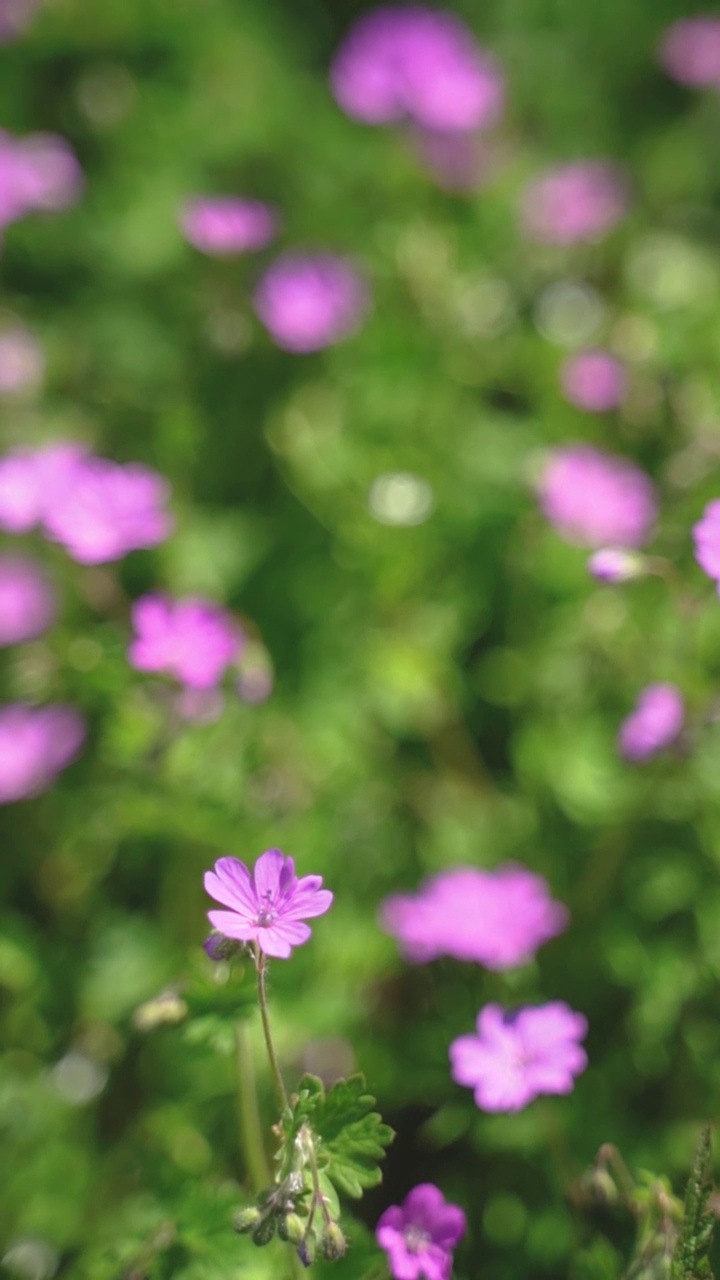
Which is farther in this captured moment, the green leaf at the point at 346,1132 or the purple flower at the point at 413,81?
the purple flower at the point at 413,81

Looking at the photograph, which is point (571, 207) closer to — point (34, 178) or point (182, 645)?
point (34, 178)

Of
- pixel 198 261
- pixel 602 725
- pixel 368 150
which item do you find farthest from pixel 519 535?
pixel 368 150

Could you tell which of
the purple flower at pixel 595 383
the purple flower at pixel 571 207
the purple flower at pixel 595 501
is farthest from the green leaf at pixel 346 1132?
the purple flower at pixel 571 207

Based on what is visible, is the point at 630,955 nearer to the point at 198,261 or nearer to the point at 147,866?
the point at 147,866

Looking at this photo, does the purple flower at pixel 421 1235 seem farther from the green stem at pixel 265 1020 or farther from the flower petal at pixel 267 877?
the flower petal at pixel 267 877

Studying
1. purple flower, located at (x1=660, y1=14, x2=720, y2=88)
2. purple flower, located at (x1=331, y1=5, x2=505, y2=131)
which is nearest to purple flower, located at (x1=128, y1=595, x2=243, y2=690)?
purple flower, located at (x1=331, y1=5, x2=505, y2=131)
